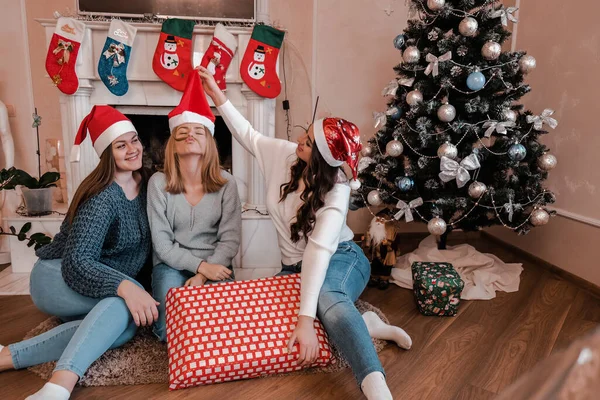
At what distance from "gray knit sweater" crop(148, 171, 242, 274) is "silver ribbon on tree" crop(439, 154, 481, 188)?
108 centimetres

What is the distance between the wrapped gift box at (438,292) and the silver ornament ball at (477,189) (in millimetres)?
467

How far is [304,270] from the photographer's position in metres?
1.54

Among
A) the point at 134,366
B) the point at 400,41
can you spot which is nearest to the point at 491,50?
the point at 400,41

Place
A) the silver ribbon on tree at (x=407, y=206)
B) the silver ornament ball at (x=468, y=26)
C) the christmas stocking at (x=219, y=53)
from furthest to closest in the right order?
1. the christmas stocking at (x=219, y=53)
2. the silver ribbon on tree at (x=407, y=206)
3. the silver ornament ball at (x=468, y=26)

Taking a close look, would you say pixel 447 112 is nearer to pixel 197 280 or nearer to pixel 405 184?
pixel 405 184

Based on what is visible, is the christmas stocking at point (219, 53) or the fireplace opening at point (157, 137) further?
the fireplace opening at point (157, 137)

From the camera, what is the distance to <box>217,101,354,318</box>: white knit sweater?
1.51 metres

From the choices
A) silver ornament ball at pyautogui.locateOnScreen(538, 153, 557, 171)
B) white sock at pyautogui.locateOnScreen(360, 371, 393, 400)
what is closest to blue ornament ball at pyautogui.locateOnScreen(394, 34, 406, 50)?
silver ornament ball at pyautogui.locateOnScreen(538, 153, 557, 171)

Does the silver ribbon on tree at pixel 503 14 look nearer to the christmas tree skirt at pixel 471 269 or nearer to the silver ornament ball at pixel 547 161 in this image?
the silver ornament ball at pixel 547 161

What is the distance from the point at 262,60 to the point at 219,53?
10.3 inches

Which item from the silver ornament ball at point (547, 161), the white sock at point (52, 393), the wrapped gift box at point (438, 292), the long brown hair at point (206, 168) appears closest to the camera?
the white sock at point (52, 393)

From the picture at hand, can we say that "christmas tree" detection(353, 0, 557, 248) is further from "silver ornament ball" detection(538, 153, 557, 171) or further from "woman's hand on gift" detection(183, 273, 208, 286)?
"woman's hand on gift" detection(183, 273, 208, 286)

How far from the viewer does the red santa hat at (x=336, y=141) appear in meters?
1.61

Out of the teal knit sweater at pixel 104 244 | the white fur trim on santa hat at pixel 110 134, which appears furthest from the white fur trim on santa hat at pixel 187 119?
the teal knit sweater at pixel 104 244
